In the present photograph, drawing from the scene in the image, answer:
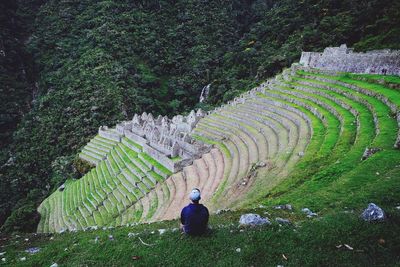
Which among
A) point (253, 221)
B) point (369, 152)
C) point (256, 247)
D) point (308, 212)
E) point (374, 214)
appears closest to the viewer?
point (256, 247)

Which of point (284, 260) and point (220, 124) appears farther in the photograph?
point (220, 124)

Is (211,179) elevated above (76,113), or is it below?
above

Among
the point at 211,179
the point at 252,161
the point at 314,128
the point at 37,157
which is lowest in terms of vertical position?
the point at 37,157

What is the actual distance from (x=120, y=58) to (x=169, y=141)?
46.1 meters

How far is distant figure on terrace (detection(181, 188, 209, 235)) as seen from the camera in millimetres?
7350

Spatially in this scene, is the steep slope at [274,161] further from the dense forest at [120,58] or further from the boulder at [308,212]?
Result: the dense forest at [120,58]

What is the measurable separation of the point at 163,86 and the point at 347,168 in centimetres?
6528

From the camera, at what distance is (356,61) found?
91.0 ft

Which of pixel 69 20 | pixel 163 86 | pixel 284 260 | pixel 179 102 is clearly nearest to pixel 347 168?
pixel 284 260

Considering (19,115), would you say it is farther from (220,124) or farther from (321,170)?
(321,170)

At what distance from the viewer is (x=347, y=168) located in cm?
1166

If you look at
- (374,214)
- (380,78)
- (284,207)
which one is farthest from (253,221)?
(380,78)

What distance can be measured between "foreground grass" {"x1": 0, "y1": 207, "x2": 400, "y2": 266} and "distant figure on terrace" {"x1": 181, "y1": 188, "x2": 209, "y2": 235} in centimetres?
22

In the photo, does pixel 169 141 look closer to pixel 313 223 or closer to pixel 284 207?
pixel 284 207
